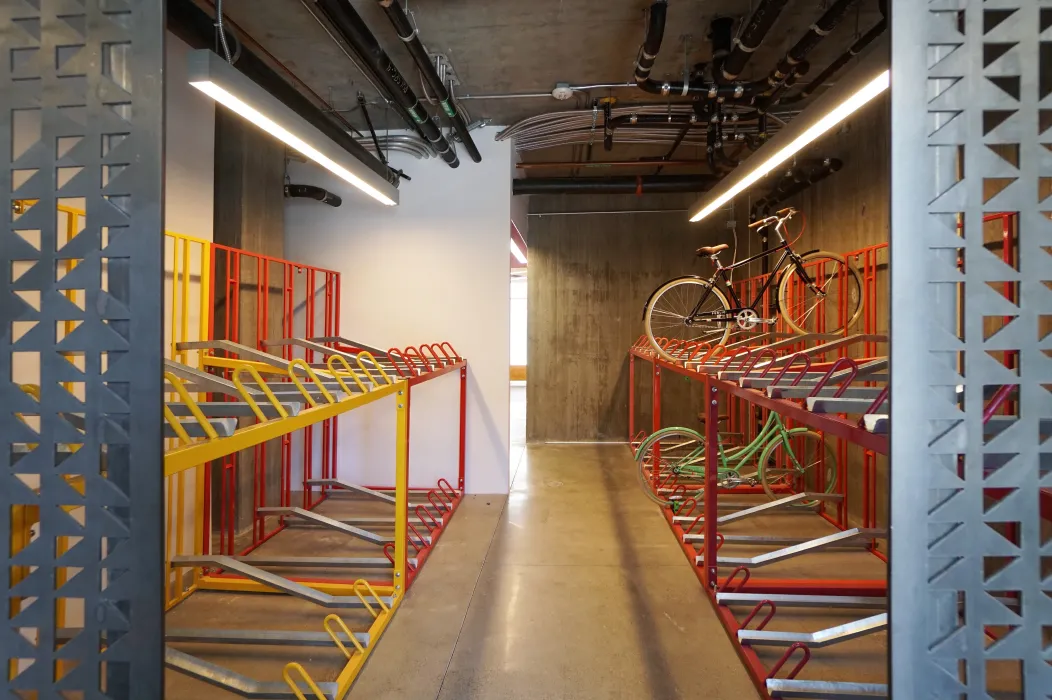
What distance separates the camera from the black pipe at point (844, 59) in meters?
3.06

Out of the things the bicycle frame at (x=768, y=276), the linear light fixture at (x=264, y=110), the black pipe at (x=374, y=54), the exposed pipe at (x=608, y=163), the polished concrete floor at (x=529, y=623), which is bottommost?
the polished concrete floor at (x=529, y=623)

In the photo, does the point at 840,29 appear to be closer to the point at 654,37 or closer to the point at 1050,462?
the point at 654,37

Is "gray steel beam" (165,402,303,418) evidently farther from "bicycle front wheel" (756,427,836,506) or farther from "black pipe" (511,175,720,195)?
"black pipe" (511,175,720,195)

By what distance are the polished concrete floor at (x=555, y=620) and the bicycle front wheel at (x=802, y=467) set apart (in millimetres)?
1248

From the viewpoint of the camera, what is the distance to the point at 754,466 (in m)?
5.64

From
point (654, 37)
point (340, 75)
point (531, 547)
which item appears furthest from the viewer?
point (340, 75)

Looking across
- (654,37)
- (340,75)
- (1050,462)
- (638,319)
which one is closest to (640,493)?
(638,319)

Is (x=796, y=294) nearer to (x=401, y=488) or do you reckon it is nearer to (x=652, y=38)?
(x=652, y=38)

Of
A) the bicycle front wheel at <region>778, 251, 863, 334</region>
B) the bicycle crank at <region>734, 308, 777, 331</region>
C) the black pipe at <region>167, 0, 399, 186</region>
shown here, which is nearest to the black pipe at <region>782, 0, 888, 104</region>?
the bicycle front wheel at <region>778, 251, 863, 334</region>

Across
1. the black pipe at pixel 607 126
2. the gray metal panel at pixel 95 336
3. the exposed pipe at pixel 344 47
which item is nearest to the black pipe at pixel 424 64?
the exposed pipe at pixel 344 47

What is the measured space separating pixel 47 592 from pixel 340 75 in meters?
4.18

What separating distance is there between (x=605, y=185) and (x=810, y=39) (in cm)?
292

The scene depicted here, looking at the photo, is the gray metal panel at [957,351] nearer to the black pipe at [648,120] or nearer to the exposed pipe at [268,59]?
the exposed pipe at [268,59]

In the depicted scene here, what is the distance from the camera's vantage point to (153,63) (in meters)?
0.95
